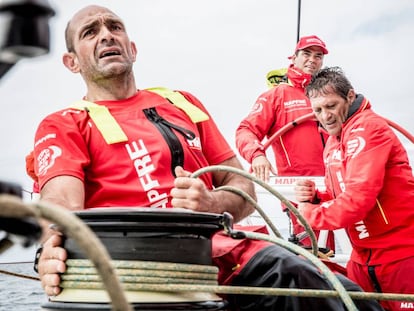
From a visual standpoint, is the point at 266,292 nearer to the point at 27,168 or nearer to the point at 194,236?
the point at 194,236

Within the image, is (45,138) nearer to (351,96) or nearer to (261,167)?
(351,96)

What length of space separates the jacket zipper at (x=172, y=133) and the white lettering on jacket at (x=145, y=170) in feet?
0.32

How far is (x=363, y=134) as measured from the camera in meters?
2.97

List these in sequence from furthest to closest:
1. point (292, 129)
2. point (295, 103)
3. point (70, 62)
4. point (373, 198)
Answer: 1. point (295, 103)
2. point (292, 129)
3. point (373, 198)
4. point (70, 62)

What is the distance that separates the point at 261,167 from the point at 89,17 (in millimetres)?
2169

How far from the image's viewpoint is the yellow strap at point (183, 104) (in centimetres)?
263

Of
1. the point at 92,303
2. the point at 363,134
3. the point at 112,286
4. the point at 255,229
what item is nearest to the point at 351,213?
the point at 363,134

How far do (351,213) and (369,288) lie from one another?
0.41m

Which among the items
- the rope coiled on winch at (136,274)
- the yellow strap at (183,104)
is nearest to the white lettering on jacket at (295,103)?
the yellow strap at (183,104)

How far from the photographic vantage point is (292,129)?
4793mm

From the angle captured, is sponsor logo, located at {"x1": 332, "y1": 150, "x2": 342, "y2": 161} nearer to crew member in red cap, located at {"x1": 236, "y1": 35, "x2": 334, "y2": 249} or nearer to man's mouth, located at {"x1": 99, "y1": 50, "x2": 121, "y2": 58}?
man's mouth, located at {"x1": 99, "y1": 50, "x2": 121, "y2": 58}

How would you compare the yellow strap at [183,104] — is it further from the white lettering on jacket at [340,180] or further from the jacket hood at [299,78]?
the jacket hood at [299,78]

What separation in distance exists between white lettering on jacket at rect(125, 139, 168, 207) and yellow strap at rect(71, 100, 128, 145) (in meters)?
0.05

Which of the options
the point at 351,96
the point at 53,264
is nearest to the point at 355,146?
the point at 351,96
